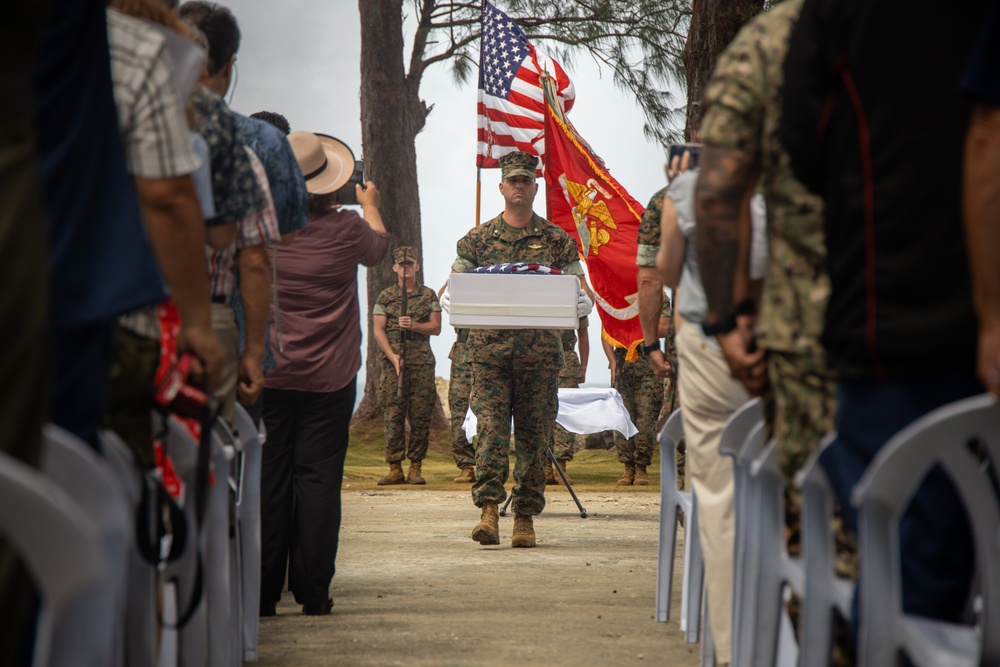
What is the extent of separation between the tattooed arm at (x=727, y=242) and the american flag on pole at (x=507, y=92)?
941 cm

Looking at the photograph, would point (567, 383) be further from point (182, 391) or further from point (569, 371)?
point (182, 391)

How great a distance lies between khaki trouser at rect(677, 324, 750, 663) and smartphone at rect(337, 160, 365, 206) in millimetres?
1854

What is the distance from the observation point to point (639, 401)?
13.6 m

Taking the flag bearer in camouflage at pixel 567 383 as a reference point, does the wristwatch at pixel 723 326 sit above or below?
above

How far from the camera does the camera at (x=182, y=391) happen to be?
2.83 meters

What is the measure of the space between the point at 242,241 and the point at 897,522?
2.40 metres

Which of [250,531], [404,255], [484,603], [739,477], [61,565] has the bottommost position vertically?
[484,603]

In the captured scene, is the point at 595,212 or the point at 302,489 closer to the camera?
the point at 302,489

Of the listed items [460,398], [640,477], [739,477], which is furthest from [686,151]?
[640,477]

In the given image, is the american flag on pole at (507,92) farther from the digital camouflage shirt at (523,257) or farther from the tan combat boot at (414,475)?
the digital camouflage shirt at (523,257)

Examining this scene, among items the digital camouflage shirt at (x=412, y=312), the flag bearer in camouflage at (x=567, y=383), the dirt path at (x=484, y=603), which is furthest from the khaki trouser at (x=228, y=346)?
the digital camouflage shirt at (x=412, y=312)

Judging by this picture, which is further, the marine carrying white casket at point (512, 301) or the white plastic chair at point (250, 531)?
the marine carrying white casket at point (512, 301)

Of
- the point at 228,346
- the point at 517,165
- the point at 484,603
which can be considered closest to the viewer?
the point at 228,346

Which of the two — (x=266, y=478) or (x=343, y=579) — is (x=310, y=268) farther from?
(x=343, y=579)
